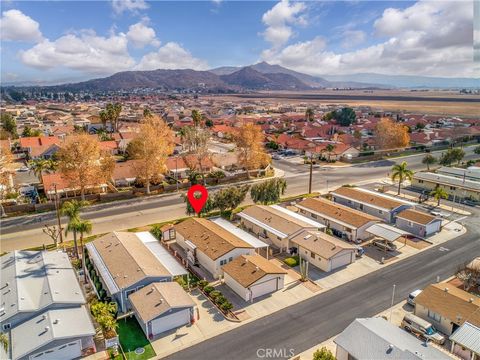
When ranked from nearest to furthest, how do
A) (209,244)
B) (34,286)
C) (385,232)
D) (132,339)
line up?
(132,339) → (34,286) → (209,244) → (385,232)

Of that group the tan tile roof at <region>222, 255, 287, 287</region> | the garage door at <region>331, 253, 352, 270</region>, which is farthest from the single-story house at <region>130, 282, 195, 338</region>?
the garage door at <region>331, 253, 352, 270</region>

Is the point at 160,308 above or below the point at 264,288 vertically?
above

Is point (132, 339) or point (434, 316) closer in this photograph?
point (132, 339)

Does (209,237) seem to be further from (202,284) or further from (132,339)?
(132,339)

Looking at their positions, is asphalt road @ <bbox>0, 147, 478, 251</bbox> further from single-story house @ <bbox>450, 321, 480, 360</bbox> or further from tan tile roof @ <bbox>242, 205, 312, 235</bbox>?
single-story house @ <bbox>450, 321, 480, 360</bbox>

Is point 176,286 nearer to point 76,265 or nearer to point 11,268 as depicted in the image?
point 76,265

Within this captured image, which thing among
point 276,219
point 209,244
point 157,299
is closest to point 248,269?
point 209,244
